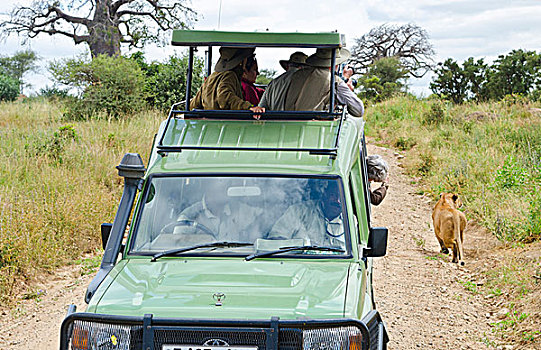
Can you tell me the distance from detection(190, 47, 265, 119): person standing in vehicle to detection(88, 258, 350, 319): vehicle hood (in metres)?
2.32

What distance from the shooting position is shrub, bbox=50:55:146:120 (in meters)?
17.0

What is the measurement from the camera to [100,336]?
334 centimetres

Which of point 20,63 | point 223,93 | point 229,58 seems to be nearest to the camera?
point 223,93

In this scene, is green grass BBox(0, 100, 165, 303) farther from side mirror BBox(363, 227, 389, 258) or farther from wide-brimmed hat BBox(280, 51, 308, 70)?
side mirror BBox(363, 227, 389, 258)

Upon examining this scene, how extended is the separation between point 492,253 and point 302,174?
16.3ft

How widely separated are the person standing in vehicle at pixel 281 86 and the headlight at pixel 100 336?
3344 mm

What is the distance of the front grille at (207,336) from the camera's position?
129 inches

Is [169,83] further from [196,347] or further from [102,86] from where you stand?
[196,347]

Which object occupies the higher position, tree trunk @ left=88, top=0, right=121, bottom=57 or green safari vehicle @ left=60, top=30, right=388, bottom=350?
tree trunk @ left=88, top=0, right=121, bottom=57

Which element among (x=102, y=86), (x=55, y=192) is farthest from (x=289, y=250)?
(x=102, y=86)

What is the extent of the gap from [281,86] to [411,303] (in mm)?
2771

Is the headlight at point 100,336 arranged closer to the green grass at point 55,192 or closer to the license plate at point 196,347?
the license plate at point 196,347

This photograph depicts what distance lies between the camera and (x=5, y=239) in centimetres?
732

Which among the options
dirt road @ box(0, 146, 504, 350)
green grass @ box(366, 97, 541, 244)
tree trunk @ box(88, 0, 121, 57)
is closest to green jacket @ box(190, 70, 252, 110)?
dirt road @ box(0, 146, 504, 350)
